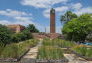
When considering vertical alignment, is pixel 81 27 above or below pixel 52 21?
below

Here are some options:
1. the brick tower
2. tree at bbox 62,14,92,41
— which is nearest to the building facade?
the brick tower

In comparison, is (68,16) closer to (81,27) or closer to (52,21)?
(52,21)

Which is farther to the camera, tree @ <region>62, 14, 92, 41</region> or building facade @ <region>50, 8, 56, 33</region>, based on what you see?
building facade @ <region>50, 8, 56, 33</region>

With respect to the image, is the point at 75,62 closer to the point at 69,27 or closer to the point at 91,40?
the point at 69,27

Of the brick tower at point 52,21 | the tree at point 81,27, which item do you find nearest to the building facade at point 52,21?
the brick tower at point 52,21

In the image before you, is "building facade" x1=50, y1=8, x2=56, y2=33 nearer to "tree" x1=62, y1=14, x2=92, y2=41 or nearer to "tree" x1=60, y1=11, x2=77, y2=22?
"tree" x1=60, y1=11, x2=77, y2=22

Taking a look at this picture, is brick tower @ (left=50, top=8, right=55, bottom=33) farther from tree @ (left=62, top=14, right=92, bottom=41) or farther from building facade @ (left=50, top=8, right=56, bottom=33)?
tree @ (left=62, top=14, right=92, bottom=41)

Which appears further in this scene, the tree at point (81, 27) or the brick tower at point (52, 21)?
the brick tower at point (52, 21)

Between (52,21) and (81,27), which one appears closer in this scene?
(81,27)

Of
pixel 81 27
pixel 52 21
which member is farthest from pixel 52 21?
pixel 81 27

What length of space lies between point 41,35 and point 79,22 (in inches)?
882

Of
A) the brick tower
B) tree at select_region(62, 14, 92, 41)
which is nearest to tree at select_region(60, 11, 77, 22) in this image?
the brick tower

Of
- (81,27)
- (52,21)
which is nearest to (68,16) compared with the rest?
(52,21)

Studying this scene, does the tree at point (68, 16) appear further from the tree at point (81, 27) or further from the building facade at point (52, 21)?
the tree at point (81, 27)
